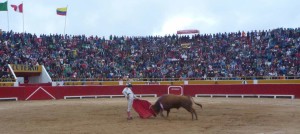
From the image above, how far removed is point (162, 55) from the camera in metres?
39.7

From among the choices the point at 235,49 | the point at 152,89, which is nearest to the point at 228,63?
the point at 235,49

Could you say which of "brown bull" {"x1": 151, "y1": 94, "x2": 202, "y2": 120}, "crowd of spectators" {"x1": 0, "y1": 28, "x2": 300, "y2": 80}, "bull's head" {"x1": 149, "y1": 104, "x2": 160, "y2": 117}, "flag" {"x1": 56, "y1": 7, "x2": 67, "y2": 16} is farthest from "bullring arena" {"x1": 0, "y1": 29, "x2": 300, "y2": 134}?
"brown bull" {"x1": 151, "y1": 94, "x2": 202, "y2": 120}

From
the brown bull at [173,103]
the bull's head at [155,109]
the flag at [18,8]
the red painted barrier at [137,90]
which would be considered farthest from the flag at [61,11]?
the brown bull at [173,103]

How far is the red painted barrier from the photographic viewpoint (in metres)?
27.5

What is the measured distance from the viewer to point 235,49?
1464 inches

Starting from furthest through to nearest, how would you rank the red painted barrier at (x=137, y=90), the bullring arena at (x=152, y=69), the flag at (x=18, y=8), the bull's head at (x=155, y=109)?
the flag at (x=18, y=8) < the bullring arena at (x=152, y=69) < the red painted barrier at (x=137, y=90) < the bull's head at (x=155, y=109)

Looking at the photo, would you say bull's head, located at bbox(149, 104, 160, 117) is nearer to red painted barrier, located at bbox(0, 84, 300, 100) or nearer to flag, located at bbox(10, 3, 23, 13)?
red painted barrier, located at bbox(0, 84, 300, 100)

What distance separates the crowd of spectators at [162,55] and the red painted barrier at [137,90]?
243cm

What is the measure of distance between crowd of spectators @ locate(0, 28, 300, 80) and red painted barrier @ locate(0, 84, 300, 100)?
7.97 feet

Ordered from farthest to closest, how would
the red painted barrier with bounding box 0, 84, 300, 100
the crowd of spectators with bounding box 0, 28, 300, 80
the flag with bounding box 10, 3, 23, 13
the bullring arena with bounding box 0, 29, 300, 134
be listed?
the flag with bounding box 10, 3, 23, 13 → the crowd of spectators with bounding box 0, 28, 300, 80 → the bullring arena with bounding box 0, 29, 300, 134 → the red painted barrier with bounding box 0, 84, 300, 100

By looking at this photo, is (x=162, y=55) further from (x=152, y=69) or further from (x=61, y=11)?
(x=61, y=11)

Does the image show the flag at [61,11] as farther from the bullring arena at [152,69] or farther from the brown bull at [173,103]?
the brown bull at [173,103]

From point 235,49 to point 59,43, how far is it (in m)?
16.3

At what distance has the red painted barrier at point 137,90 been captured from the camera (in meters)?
27.5
